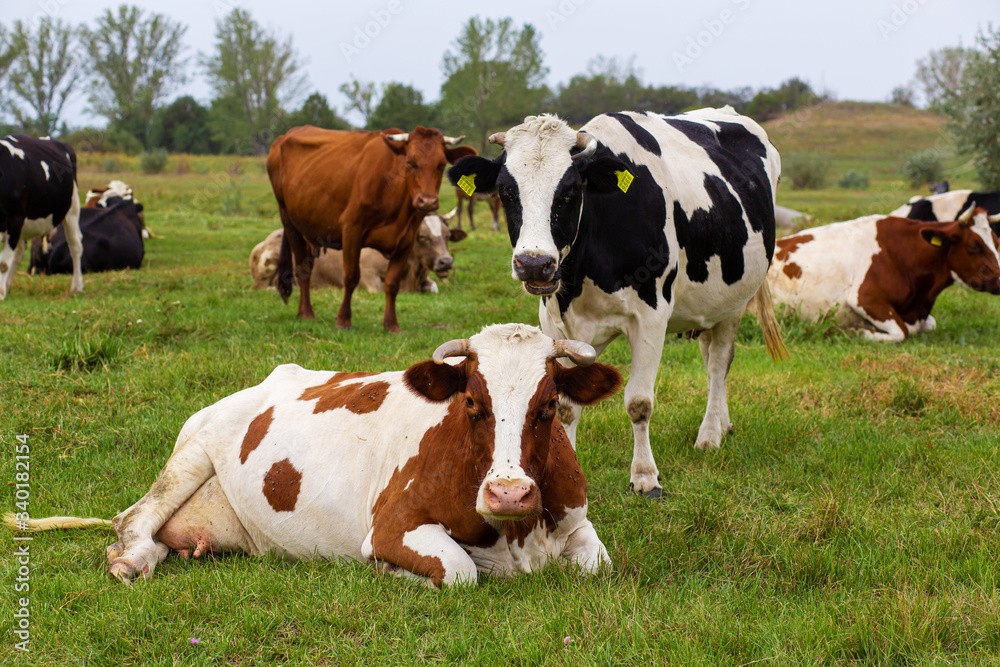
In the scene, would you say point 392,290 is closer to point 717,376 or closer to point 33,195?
point 717,376

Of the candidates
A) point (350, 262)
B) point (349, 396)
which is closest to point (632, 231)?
point (349, 396)

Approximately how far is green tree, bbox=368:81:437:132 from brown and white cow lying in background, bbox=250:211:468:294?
157ft

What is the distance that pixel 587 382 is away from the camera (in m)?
3.82

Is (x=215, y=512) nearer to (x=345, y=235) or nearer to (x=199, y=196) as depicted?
(x=345, y=235)

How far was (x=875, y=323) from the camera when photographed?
9750 mm

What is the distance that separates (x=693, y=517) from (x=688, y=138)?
2.88m

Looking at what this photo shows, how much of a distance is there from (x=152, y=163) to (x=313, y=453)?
46654 mm

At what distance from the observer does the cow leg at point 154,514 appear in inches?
154

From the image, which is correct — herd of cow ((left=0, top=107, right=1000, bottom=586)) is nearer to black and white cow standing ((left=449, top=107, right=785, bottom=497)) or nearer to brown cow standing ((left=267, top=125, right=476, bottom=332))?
black and white cow standing ((left=449, top=107, right=785, bottom=497))

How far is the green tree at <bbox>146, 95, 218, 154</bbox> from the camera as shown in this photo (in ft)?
220

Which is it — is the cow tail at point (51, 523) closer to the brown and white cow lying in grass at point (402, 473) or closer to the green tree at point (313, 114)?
the brown and white cow lying in grass at point (402, 473)

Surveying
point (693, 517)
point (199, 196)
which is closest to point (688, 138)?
point (693, 517)

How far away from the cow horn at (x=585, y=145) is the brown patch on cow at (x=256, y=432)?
7.40 feet

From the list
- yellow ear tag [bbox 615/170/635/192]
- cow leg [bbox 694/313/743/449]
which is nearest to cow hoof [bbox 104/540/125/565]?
yellow ear tag [bbox 615/170/635/192]
